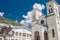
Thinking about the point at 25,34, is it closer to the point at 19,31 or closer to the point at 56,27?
the point at 19,31

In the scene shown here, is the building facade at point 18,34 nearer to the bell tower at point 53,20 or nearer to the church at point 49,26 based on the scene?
the church at point 49,26

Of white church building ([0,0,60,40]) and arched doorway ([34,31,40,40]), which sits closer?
white church building ([0,0,60,40])

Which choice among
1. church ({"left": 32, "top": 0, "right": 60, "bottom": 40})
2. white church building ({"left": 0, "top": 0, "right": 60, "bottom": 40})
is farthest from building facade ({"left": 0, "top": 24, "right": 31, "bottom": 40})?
church ({"left": 32, "top": 0, "right": 60, "bottom": 40})

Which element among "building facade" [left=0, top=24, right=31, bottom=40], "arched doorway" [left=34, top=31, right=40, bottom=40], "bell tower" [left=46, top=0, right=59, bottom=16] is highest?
"bell tower" [left=46, top=0, right=59, bottom=16]

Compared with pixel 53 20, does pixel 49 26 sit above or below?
below

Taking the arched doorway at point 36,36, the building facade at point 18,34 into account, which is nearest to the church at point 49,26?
the arched doorway at point 36,36

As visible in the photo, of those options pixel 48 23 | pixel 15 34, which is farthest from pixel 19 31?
pixel 48 23

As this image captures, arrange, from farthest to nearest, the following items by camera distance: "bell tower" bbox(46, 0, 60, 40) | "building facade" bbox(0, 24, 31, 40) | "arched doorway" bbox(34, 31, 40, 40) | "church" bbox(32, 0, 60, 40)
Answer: "building facade" bbox(0, 24, 31, 40)
"arched doorway" bbox(34, 31, 40, 40)
"church" bbox(32, 0, 60, 40)
"bell tower" bbox(46, 0, 60, 40)

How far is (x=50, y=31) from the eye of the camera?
16406 millimetres

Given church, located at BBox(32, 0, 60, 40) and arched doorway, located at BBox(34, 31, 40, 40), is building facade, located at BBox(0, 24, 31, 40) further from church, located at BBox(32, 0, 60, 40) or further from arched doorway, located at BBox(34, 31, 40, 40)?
arched doorway, located at BBox(34, 31, 40, 40)

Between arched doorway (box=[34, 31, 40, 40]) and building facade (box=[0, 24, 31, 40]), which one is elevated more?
building facade (box=[0, 24, 31, 40])

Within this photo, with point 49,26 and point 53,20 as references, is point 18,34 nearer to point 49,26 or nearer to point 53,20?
point 49,26

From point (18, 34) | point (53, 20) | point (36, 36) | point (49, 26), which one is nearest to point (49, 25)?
point (49, 26)

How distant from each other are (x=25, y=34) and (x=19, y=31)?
4.91ft
